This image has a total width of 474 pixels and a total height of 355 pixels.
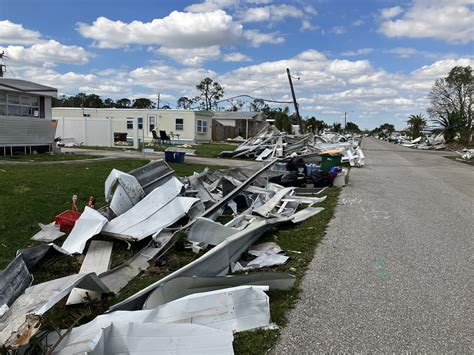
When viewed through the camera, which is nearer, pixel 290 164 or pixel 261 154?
pixel 290 164

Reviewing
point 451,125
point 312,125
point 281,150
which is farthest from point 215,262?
point 312,125

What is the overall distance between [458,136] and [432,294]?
200ft

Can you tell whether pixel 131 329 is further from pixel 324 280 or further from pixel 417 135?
pixel 417 135

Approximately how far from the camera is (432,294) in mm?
4508

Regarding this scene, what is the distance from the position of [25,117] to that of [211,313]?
19.0 m

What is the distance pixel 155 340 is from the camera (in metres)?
3.14

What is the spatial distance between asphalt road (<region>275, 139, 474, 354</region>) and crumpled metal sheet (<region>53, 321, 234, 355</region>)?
526mm

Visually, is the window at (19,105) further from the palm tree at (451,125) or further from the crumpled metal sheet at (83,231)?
the palm tree at (451,125)

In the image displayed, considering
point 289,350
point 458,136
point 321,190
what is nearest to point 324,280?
point 289,350

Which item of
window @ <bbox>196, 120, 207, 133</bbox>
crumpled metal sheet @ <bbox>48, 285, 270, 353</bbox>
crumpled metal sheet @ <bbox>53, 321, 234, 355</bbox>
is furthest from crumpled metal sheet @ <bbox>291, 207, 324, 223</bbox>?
window @ <bbox>196, 120, 207, 133</bbox>

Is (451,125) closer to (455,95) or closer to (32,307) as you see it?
(455,95)

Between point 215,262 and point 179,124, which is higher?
point 179,124

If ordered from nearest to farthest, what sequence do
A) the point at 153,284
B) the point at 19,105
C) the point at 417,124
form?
1. the point at 153,284
2. the point at 19,105
3. the point at 417,124

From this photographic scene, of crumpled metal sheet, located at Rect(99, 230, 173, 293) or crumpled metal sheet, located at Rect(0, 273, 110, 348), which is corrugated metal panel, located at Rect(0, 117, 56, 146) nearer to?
crumpled metal sheet, located at Rect(99, 230, 173, 293)
